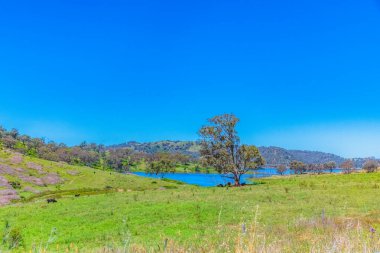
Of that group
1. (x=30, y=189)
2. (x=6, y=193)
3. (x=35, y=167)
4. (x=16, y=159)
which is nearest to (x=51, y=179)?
(x=35, y=167)

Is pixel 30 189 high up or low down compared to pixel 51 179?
down

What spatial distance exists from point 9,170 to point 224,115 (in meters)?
52.6

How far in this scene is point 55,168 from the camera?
90.5 metres

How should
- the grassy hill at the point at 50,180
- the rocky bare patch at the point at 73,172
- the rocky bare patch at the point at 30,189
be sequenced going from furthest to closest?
the rocky bare patch at the point at 73,172
the rocky bare patch at the point at 30,189
the grassy hill at the point at 50,180

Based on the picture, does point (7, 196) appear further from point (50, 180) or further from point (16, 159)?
point (16, 159)

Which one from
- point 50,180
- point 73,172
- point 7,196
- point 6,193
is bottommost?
point 7,196

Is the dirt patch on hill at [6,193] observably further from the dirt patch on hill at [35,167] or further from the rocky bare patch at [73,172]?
the rocky bare patch at [73,172]

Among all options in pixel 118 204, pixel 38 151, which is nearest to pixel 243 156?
pixel 118 204

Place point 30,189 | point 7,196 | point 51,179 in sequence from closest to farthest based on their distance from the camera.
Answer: point 7,196 → point 30,189 → point 51,179

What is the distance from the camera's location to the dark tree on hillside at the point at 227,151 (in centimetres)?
6919

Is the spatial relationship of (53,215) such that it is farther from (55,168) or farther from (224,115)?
(55,168)

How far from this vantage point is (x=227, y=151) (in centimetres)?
7050

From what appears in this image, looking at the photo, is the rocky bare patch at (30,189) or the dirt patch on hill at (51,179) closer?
the rocky bare patch at (30,189)

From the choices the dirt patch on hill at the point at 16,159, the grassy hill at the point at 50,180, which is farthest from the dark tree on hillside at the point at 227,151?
the dirt patch on hill at the point at 16,159
